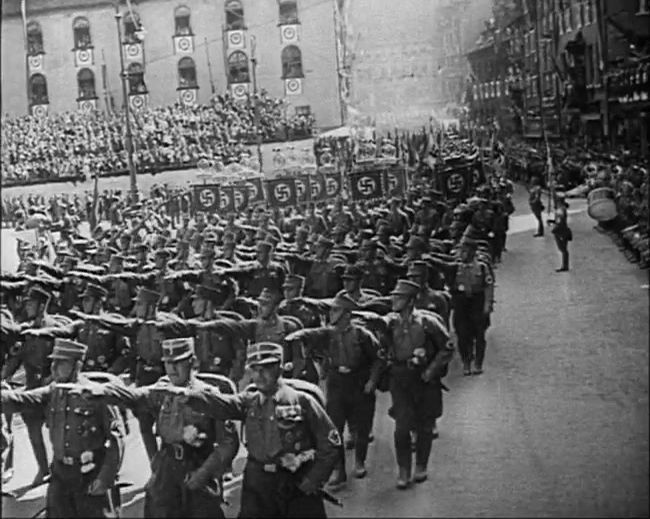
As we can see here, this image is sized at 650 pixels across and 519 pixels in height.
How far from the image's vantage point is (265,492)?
360 cm

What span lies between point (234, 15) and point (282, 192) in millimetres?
690

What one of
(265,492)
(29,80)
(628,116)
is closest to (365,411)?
(265,492)

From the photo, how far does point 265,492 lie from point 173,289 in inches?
42.2

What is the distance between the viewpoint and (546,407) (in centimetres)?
345

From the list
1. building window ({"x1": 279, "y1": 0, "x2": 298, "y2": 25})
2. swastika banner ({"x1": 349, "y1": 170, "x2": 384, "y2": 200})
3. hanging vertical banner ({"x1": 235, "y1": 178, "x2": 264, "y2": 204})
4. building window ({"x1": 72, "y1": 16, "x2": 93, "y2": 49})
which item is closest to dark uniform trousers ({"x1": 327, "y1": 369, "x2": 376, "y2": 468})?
swastika banner ({"x1": 349, "y1": 170, "x2": 384, "y2": 200})

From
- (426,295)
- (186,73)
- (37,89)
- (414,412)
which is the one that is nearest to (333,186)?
(426,295)

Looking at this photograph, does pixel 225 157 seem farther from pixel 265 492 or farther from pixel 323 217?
pixel 265 492

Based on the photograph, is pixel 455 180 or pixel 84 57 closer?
pixel 455 180

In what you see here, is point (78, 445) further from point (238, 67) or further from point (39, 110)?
point (238, 67)

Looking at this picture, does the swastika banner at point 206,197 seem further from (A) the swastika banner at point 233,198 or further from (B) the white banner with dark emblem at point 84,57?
(B) the white banner with dark emblem at point 84,57

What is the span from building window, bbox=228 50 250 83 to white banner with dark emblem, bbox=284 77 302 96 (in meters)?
0.16

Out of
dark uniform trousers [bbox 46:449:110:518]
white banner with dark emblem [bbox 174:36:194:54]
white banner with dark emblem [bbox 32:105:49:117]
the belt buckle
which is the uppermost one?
Answer: white banner with dark emblem [bbox 174:36:194:54]

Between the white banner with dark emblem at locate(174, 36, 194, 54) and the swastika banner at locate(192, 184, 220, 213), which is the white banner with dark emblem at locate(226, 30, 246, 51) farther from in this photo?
the swastika banner at locate(192, 184, 220, 213)

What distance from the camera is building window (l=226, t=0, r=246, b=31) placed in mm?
4027
